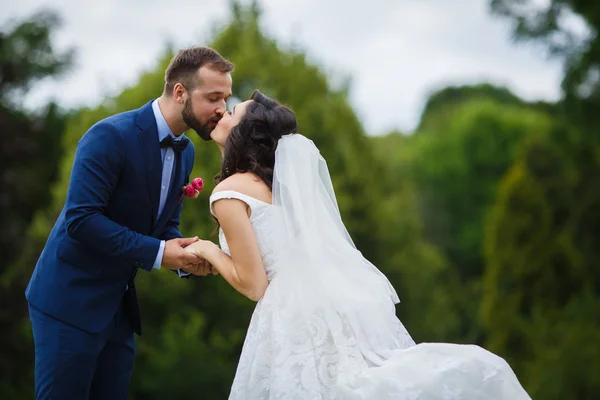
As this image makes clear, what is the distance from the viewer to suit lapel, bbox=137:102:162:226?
4527 mm

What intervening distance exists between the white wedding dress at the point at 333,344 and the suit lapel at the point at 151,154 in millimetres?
412

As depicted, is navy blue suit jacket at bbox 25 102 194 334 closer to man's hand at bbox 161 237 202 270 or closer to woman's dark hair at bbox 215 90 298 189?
man's hand at bbox 161 237 202 270

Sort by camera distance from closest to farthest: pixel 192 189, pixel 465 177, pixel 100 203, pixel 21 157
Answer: pixel 100 203 < pixel 192 189 < pixel 21 157 < pixel 465 177

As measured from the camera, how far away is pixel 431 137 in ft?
123

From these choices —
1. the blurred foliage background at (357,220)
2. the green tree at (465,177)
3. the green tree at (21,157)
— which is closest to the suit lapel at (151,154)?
the blurred foliage background at (357,220)

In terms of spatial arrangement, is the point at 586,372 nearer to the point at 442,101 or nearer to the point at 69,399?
the point at 69,399

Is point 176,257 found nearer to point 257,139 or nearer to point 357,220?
point 257,139

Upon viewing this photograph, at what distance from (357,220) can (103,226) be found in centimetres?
1505

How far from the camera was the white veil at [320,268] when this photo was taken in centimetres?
429

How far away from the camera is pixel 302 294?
431 centimetres

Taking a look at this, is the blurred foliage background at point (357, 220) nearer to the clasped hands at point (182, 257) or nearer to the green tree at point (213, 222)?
the green tree at point (213, 222)

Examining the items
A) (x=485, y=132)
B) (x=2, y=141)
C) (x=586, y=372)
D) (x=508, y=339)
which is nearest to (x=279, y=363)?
(x=586, y=372)

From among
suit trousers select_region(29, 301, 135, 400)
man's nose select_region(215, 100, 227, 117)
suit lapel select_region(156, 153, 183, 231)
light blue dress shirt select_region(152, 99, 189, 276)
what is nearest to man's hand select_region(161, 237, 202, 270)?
light blue dress shirt select_region(152, 99, 189, 276)

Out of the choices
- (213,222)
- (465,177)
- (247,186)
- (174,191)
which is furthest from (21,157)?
(465,177)
